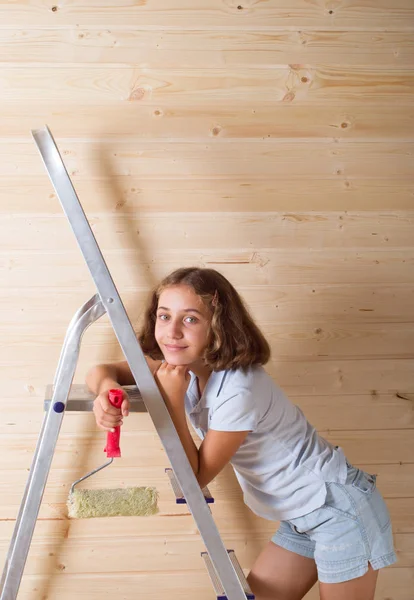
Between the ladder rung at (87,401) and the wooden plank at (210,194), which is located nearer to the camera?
the ladder rung at (87,401)

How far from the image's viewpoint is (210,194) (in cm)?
182

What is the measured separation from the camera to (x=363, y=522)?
1569 mm

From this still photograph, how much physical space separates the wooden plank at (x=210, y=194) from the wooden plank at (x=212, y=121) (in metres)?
0.09

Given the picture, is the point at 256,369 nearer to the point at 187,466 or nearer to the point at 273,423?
the point at 273,423

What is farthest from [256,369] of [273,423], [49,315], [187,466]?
[49,315]

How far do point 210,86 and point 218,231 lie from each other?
1.24 feet

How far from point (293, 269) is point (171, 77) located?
600 millimetres

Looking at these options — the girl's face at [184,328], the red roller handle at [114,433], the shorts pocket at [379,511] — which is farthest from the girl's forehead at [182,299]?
the shorts pocket at [379,511]

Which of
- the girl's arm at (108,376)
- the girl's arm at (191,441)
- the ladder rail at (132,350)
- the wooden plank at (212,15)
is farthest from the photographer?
the wooden plank at (212,15)

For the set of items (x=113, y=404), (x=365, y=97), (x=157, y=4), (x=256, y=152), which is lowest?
(x=113, y=404)

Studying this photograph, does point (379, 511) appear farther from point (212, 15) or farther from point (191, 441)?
point (212, 15)

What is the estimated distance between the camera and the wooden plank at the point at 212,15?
1.73 m

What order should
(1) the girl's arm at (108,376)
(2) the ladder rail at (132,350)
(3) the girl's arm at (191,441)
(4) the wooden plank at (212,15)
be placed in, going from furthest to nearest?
(4) the wooden plank at (212,15)
(1) the girl's arm at (108,376)
(3) the girl's arm at (191,441)
(2) the ladder rail at (132,350)

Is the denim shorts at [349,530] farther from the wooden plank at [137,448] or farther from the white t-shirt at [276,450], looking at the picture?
the wooden plank at [137,448]
